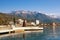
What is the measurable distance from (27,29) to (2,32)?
2177 centimetres

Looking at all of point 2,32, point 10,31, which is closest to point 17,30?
point 10,31

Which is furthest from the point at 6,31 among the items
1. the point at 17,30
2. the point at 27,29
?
the point at 27,29

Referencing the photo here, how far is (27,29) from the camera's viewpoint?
73.8 m

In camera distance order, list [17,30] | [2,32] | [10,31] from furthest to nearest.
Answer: [17,30], [10,31], [2,32]

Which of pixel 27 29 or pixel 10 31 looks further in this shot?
pixel 27 29

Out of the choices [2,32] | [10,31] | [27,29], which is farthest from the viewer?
[27,29]

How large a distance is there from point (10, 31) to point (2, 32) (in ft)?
18.4

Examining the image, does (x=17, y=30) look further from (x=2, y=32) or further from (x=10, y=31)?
(x=2, y=32)

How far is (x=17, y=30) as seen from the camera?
64.1m

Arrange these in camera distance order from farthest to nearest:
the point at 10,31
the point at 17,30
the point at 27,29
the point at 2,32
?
the point at 27,29 → the point at 17,30 → the point at 10,31 → the point at 2,32

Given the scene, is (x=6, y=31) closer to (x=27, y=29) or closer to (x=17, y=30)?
(x=17, y=30)

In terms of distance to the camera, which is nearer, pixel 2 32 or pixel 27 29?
pixel 2 32

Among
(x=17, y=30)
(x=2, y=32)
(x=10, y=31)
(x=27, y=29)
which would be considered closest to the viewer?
(x=2, y=32)

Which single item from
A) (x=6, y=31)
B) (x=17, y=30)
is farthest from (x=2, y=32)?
(x=17, y=30)
